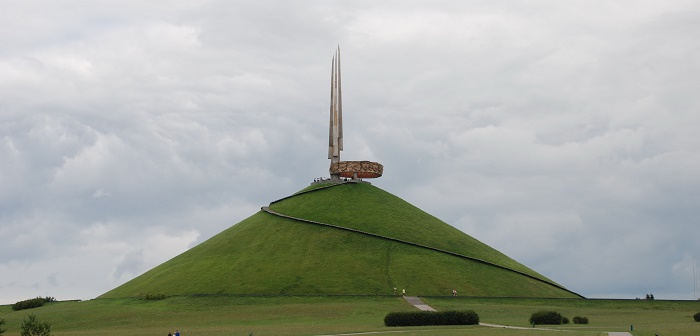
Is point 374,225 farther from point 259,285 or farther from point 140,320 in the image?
point 140,320

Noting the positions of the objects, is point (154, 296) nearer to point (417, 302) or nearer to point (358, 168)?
point (417, 302)

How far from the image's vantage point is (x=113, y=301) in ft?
333

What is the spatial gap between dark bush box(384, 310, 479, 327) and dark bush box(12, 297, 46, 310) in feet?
179

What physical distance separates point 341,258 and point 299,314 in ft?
85.1

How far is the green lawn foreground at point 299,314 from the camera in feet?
227

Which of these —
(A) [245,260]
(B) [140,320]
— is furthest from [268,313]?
(A) [245,260]

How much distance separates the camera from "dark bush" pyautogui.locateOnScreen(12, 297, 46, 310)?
104 metres

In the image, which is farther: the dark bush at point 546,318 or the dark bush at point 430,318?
the dark bush at point 546,318

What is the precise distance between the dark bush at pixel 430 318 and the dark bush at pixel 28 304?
5465 centimetres

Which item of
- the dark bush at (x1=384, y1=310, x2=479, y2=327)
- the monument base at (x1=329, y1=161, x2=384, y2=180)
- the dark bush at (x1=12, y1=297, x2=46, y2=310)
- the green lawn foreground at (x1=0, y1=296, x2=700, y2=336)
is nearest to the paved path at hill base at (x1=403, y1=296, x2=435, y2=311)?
the green lawn foreground at (x1=0, y1=296, x2=700, y2=336)

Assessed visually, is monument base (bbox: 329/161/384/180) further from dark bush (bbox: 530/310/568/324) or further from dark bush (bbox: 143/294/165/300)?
dark bush (bbox: 530/310/568/324)

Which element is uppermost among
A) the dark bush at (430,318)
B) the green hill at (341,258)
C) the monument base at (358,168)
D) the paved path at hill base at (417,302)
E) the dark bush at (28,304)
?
the monument base at (358,168)

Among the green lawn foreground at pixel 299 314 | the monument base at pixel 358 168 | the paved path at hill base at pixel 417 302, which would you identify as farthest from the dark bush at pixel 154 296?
the monument base at pixel 358 168

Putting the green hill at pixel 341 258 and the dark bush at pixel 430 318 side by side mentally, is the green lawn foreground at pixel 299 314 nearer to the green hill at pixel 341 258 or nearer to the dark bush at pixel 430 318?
the dark bush at pixel 430 318
